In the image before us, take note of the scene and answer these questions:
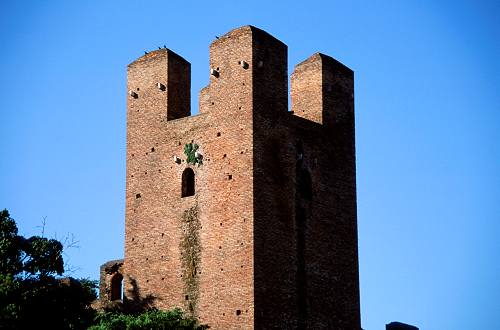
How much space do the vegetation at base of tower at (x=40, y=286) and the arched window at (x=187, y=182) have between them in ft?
11.9

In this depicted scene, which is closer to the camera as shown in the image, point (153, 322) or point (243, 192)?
point (153, 322)

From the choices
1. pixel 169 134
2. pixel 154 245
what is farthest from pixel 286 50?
pixel 154 245

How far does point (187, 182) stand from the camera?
3275 cm

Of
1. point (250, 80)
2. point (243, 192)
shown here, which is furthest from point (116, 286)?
point (250, 80)

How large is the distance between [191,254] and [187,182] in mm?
2031

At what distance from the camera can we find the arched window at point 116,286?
34.2 metres

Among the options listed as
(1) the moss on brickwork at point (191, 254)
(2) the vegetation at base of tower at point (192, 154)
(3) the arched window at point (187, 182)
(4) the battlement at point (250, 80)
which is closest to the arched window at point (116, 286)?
(1) the moss on brickwork at point (191, 254)

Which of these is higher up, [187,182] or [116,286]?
[187,182]

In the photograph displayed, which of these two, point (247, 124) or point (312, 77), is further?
point (312, 77)

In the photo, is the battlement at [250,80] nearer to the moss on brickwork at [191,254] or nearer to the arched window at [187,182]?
the arched window at [187,182]

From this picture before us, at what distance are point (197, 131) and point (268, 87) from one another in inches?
85.6

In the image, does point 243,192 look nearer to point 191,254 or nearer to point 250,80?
point 191,254

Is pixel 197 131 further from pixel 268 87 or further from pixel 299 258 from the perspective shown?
pixel 299 258

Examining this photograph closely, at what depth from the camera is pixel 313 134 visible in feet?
110
